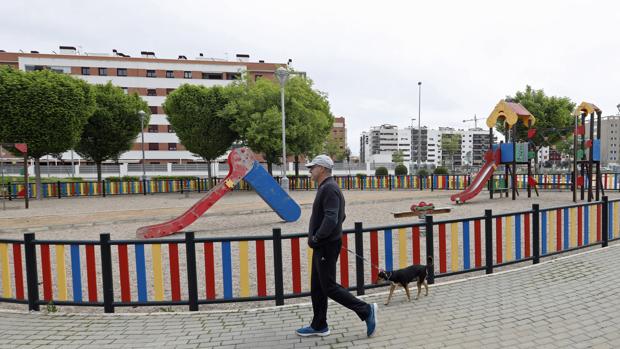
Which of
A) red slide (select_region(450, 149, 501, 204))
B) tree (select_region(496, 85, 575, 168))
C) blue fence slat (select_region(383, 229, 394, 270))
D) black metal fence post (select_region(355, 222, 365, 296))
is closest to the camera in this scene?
black metal fence post (select_region(355, 222, 365, 296))

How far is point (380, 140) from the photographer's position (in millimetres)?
175750

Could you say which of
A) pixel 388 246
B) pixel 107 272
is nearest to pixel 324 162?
pixel 388 246

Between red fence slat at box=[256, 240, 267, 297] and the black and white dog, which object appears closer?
the black and white dog

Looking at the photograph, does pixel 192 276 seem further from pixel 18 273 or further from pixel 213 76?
pixel 213 76

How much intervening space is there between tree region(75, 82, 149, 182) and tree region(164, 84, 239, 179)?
2.72 m

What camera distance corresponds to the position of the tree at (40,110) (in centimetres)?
2094

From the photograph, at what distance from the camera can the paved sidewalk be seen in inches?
158

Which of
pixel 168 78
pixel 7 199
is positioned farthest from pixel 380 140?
pixel 7 199

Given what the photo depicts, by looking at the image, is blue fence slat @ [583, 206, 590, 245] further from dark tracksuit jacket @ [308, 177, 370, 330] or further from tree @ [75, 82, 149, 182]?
tree @ [75, 82, 149, 182]

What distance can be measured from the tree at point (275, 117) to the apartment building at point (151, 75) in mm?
30200

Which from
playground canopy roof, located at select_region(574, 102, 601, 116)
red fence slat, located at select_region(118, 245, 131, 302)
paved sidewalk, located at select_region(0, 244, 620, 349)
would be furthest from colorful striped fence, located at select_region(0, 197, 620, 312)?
playground canopy roof, located at select_region(574, 102, 601, 116)

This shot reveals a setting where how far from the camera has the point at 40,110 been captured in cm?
2142

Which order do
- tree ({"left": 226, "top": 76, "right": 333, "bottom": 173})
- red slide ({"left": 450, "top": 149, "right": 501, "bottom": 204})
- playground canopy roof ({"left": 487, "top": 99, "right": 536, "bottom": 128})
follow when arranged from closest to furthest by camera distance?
1. red slide ({"left": 450, "top": 149, "right": 501, "bottom": 204})
2. playground canopy roof ({"left": 487, "top": 99, "right": 536, "bottom": 128})
3. tree ({"left": 226, "top": 76, "right": 333, "bottom": 173})

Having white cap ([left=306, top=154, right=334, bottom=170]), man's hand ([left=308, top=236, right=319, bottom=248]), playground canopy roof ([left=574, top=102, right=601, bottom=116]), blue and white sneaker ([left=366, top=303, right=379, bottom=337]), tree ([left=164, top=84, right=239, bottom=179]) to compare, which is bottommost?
blue and white sneaker ([left=366, top=303, right=379, bottom=337])
